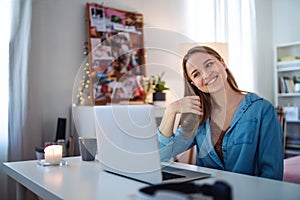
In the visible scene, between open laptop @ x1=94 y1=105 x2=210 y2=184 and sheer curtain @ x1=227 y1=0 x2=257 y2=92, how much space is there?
317 centimetres

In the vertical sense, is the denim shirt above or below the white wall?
below

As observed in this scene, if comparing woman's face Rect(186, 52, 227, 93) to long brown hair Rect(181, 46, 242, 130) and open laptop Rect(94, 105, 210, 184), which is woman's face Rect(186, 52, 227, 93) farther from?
open laptop Rect(94, 105, 210, 184)

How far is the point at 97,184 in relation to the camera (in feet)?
3.02

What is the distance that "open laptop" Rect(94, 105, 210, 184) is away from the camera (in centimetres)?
92

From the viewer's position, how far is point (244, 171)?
112 cm

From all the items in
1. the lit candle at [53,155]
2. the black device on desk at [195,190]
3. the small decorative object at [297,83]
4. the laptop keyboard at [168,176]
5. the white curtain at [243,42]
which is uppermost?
the white curtain at [243,42]

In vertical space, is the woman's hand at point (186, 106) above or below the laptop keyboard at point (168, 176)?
above

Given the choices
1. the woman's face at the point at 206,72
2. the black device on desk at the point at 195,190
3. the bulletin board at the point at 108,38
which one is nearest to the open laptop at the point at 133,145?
the woman's face at the point at 206,72

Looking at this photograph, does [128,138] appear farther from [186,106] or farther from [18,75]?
[18,75]

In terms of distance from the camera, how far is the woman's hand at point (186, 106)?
1.17m

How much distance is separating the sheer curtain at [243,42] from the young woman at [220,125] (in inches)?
113

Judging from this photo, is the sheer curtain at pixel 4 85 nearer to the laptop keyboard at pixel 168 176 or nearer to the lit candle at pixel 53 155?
the lit candle at pixel 53 155

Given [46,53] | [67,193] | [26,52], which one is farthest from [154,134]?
[46,53]

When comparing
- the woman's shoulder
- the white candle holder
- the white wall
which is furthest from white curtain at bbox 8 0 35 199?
the white wall
